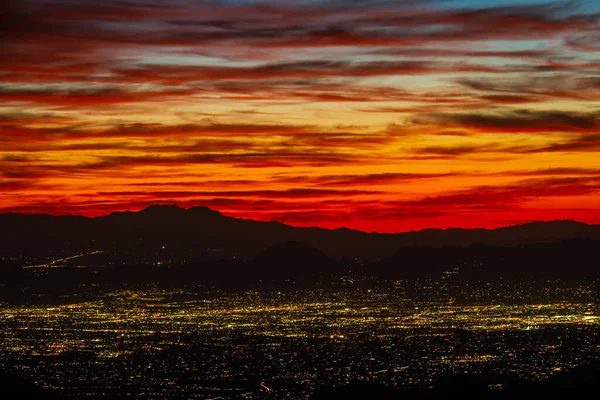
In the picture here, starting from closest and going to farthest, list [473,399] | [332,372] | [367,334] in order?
[473,399]
[332,372]
[367,334]

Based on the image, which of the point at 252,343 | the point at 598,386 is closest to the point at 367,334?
the point at 252,343

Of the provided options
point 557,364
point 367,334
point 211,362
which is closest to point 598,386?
point 557,364

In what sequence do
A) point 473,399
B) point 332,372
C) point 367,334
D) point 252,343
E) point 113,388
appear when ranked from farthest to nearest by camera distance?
point 367,334
point 252,343
point 332,372
point 113,388
point 473,399

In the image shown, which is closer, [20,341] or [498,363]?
[498,363]

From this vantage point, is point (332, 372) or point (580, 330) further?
point (580, 330)

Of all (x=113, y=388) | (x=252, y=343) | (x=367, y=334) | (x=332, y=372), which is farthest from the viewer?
(x=367, y=334)

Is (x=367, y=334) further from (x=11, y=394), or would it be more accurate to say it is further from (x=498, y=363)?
(x=11, y=394)

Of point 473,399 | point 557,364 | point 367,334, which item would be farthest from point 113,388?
point 367,334

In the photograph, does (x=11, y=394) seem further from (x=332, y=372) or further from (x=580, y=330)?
(x=580, y=330)
